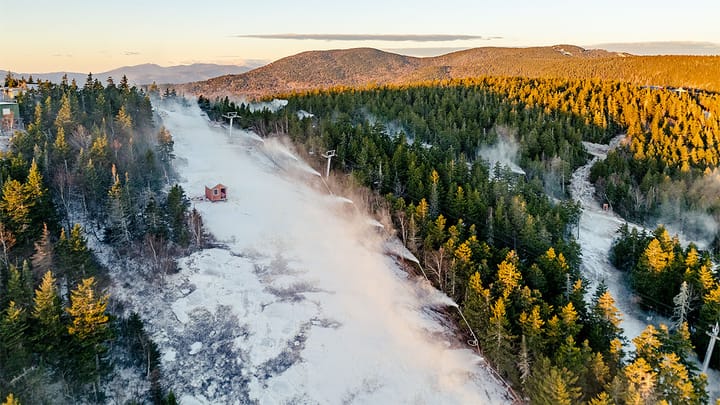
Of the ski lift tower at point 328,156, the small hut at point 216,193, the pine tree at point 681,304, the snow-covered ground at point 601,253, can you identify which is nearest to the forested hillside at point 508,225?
the ski lift tower at point 328,156

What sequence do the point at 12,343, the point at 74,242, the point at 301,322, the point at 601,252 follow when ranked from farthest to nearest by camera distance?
the point at 601,252 → the point at 301,322 → the point at 74,242 → the point at 12,343

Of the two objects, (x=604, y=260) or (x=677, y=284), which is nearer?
(x=677, y=284)

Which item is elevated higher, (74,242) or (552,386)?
(74,242)

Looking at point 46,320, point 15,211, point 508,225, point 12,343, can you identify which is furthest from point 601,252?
point 15,211

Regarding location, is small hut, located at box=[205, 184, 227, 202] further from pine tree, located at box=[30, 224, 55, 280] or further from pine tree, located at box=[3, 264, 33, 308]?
pine tree, located at box=[3, 264, 33, 308]

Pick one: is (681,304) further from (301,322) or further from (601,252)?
(301,322)

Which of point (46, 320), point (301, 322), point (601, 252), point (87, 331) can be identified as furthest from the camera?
point (601, 252)

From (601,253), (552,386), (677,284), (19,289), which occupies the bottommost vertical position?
(601,253)
